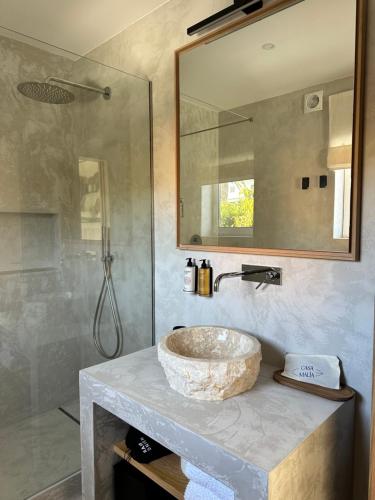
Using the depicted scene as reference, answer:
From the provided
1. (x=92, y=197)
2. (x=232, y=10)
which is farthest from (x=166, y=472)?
(x=232, y=10)

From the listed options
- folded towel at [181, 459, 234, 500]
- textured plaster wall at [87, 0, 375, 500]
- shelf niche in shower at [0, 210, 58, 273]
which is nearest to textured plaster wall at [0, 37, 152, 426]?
shelf niche in shower at [0, 210, 58, 273]

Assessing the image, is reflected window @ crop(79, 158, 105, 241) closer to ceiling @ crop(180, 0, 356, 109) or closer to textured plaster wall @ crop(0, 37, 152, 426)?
textured plaster wall @ crop(0, 37, 152, 426)

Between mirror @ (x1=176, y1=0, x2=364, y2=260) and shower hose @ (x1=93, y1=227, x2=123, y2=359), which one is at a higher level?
mirror @ (x1=176, y1=0, x2=364, y2=260)

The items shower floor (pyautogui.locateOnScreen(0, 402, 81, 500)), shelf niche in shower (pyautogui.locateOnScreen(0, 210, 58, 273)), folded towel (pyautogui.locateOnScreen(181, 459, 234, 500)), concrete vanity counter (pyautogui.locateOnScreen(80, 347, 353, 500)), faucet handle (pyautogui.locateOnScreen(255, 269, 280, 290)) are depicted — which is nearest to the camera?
concrete vanity counter (pyautogui.locateOnScreen(80, 347, 353, 500))

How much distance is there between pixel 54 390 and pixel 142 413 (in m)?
1.29

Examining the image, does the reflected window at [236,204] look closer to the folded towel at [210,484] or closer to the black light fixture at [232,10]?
the black light fixture at [232,10]

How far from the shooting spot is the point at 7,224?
2035 mm

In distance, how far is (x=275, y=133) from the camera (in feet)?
4.66

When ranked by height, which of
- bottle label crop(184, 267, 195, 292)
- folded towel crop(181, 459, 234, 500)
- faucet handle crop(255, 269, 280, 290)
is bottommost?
folded towel crop(181, 459, 234, 500)

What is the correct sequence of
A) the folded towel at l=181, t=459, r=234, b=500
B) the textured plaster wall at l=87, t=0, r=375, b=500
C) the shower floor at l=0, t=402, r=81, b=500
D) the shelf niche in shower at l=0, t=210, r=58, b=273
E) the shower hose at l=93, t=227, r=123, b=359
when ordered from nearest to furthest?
the folded towel at l=181, t=459, r=234, b=500
the textured plaster wall at l=87, t=0, r=375, b=500
the shower floor at l=0, t=402, r=81, b=500
the shelf niche in shower at l=0, t=210, r=58, b=273
the shower hose at l=93, t=227, r=123, b=359

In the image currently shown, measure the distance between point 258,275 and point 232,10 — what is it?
112 cm

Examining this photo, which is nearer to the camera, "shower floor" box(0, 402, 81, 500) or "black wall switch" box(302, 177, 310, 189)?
Answer: "black wall switch" box(302, 177, 310, 189)

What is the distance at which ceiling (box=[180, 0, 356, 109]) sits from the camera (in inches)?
48.1

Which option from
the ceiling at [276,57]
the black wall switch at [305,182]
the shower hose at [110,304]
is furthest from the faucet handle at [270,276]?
the shower hose at [110,304]
